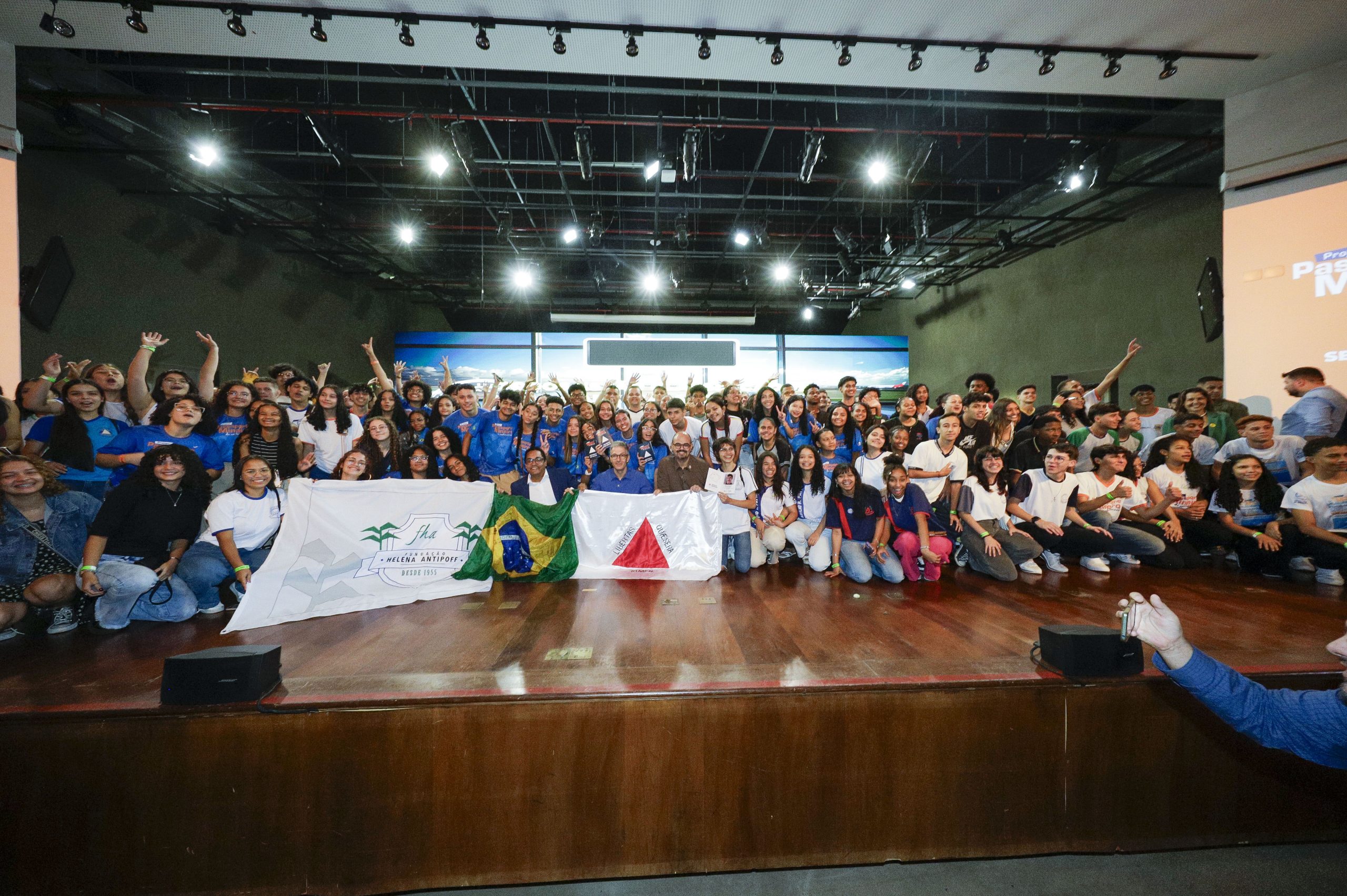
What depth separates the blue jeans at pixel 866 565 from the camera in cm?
426

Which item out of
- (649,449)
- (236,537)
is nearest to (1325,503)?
(649,449)

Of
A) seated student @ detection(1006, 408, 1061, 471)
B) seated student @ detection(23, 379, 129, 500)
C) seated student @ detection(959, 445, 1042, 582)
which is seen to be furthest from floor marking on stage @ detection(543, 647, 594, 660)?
seated student @ detection(1006, 408, 1061, 471)

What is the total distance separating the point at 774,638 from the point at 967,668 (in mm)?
963

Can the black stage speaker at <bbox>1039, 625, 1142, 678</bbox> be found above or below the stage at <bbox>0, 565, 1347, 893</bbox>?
above

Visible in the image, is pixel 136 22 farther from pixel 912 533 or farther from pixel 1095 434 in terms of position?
pixel 1095 434

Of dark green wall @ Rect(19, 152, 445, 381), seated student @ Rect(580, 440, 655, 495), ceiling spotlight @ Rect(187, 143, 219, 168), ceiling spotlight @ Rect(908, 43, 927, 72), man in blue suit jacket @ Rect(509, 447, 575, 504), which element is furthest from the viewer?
dark green wall @ Rect(19, 152, 445, 381)

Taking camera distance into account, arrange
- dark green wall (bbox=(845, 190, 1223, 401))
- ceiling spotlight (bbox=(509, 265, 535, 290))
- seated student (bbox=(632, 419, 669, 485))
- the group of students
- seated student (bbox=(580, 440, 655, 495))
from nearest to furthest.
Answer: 1. the group of students
2. seated student (bbox=(580, 440, 655, 495))
3. seated student (bbox=(632, 419, 669, 485))
4. dark green wall (bbox=(845, 190, 1223, 401))
5. ceiling spotlight (bbox=(509, 265, 535, 290))

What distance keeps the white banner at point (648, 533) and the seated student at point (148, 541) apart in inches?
105

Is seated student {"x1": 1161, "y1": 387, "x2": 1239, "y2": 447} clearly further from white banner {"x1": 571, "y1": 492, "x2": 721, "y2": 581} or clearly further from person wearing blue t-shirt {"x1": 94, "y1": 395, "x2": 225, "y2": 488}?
person wearing blue t-shirt {"x1": 94, "y1": 395, "x2": 225, "y2": 488}

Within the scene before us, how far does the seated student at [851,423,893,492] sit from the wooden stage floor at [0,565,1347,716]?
0.99 metres

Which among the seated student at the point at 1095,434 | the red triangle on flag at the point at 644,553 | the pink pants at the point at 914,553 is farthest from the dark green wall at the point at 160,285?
the seated student at the point at 1095,434

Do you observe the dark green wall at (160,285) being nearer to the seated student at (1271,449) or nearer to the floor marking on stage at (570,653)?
the floor marking on stage at (570,653)

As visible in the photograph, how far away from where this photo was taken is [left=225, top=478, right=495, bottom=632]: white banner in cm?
347

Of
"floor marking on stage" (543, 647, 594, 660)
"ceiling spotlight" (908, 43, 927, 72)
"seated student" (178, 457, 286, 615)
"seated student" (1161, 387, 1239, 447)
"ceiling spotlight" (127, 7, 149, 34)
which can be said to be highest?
"ceiling spotlight" (908, 43, 927, 72)
